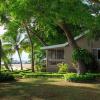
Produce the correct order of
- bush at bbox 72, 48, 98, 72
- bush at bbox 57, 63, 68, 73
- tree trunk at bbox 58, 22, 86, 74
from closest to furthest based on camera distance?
1. tree trunk at bbox 58, 22, 86, 74
2. bush at bbox 72, 48, 98, 72
3. bush at bbox 57, 63, 68, 73

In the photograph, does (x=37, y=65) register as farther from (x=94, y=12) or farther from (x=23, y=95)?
(x=23, y=95)

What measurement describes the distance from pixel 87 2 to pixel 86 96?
21.8ft

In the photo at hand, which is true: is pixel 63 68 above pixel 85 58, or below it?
below

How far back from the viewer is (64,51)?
39.1m

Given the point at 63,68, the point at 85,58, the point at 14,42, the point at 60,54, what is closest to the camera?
the point at 85,58

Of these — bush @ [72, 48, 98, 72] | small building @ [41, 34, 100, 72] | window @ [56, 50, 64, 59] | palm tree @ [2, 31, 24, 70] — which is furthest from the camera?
palm tree @ [2, 31, 24, 70]

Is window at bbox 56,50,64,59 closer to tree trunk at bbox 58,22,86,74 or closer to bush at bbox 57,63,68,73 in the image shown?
bush at bbox 57,63,68,73

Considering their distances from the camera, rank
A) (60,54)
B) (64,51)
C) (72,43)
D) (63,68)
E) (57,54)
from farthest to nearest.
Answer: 1. (57,54)
2. (60,54)
3. (64,51)
4. (63,68)
5. (72,43)

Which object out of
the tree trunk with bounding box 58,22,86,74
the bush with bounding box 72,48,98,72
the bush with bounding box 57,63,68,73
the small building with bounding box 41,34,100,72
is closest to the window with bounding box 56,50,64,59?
the small building with bounding box 41,34,100,72

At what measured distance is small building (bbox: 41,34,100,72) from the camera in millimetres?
36281

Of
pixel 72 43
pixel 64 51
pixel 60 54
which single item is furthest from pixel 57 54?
pixel 72 43

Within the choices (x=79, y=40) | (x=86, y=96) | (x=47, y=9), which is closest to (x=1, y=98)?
(x=86, y=96)

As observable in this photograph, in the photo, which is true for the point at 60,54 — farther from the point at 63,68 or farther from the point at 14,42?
the point at 14,42

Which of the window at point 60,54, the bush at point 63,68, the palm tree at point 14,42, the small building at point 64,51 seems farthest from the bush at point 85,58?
the palm tree at point 14,42
